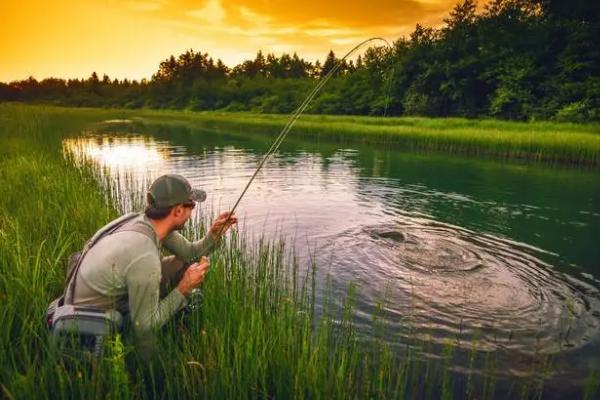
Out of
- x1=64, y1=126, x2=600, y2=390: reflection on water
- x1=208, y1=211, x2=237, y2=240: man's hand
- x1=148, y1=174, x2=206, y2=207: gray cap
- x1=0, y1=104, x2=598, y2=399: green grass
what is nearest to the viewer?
x1=0, y1=104, x2=598, y2=399: green grass

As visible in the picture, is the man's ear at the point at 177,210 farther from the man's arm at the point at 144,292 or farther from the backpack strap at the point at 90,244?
the man's arm at the point at 144,292

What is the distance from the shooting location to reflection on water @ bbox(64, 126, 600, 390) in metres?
5.55

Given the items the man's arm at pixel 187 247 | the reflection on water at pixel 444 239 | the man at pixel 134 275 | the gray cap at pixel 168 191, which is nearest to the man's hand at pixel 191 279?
the man at pixel 134 275

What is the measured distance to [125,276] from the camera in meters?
2.80

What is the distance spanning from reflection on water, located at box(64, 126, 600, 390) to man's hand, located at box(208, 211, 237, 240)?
2.43 metres

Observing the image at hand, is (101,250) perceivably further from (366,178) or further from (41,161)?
(366,178)

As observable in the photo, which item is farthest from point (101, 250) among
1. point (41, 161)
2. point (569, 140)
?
point (569, 140)

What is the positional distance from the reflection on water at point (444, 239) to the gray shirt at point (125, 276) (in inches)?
130

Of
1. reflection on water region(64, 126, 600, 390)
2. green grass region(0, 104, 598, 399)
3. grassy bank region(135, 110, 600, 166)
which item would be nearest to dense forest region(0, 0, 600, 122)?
grassy bank region(135, 110, 600, 166)

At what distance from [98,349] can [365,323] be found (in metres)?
3.59

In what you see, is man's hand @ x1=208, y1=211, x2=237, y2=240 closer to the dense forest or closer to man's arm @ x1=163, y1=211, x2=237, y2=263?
man's arm @ x1=163, y1=211, x2=237, y2=263

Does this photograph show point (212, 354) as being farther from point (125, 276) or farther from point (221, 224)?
point (221, 224)

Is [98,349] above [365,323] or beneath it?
above

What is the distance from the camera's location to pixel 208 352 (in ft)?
9.19
